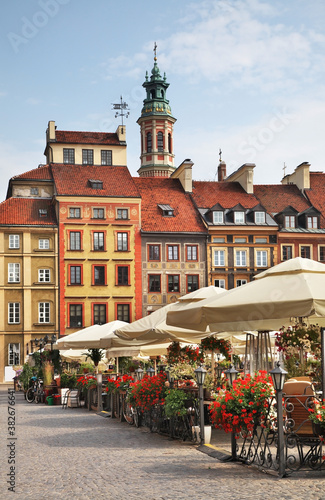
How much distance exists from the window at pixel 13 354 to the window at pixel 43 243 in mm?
6946

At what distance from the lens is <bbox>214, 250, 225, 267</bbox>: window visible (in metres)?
53.7

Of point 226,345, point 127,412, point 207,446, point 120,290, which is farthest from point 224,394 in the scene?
point 120,290

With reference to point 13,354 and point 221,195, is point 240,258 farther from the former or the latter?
point 13,354

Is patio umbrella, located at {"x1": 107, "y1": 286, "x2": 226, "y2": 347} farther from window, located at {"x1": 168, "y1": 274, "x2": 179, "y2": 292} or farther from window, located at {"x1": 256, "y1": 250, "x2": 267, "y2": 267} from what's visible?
window, located at {"x1": 256, "y1": 250, "x2": 267, "y2": 267}

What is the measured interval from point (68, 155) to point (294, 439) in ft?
158

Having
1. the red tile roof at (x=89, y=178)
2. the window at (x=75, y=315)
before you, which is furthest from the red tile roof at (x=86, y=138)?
the window at (x=75, y=315)

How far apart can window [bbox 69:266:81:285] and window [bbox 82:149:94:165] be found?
28.6 ft

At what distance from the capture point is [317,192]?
5838 cm

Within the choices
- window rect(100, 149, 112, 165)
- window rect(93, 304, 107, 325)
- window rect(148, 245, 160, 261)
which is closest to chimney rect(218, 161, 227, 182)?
window rect(100, 149, 112, 165)

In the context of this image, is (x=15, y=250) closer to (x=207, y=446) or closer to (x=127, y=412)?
(x=127, y=412)

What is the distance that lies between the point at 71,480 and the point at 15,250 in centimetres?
4291

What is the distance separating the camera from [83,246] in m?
52.5

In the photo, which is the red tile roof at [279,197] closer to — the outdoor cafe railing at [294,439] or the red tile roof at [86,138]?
the red tile roof at [86,138]

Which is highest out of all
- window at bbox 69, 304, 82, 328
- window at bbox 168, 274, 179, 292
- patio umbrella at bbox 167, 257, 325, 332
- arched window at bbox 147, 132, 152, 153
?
arched window at bbox 147, 132, 152, 153
